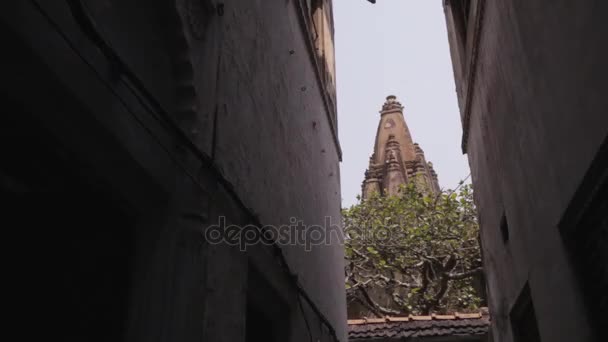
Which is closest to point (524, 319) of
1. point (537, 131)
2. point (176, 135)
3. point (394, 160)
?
point (537, 131)

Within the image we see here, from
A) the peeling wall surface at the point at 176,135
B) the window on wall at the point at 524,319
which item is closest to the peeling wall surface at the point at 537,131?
the window on wall at the point at 524,319

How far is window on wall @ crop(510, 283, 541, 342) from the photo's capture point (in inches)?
268

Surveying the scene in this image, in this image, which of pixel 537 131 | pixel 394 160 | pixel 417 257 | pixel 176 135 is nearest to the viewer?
pixel 176 135

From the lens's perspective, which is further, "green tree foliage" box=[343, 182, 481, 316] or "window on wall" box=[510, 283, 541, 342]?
"green tree foliage" box=[343, 182, 481, 316]

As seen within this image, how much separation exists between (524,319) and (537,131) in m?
2.97

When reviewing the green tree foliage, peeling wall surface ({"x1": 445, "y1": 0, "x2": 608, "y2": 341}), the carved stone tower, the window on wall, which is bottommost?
the window on wall

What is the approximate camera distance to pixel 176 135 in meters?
3.39

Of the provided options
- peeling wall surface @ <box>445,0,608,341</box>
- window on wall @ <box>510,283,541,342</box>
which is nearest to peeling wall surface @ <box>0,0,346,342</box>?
peeling wall surface @ <box>445,0,608,341</box>

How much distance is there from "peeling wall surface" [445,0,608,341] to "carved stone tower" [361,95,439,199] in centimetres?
2277

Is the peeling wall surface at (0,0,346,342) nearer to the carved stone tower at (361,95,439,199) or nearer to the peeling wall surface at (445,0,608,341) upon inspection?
the peeling wall surface at (445,0,608,341)

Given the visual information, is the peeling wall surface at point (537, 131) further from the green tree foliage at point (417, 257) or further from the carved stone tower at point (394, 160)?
the carved stone tower at point (394, 160)

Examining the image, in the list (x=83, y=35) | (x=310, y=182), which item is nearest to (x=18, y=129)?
(x=83, y=35)

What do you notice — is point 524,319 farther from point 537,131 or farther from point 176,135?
point 176,135

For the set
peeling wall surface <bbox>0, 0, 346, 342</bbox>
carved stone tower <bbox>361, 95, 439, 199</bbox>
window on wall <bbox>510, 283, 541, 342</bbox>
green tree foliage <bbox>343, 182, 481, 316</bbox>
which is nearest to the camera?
peeling wall surface <bbox>0, 0, 346, 342</bbox>
